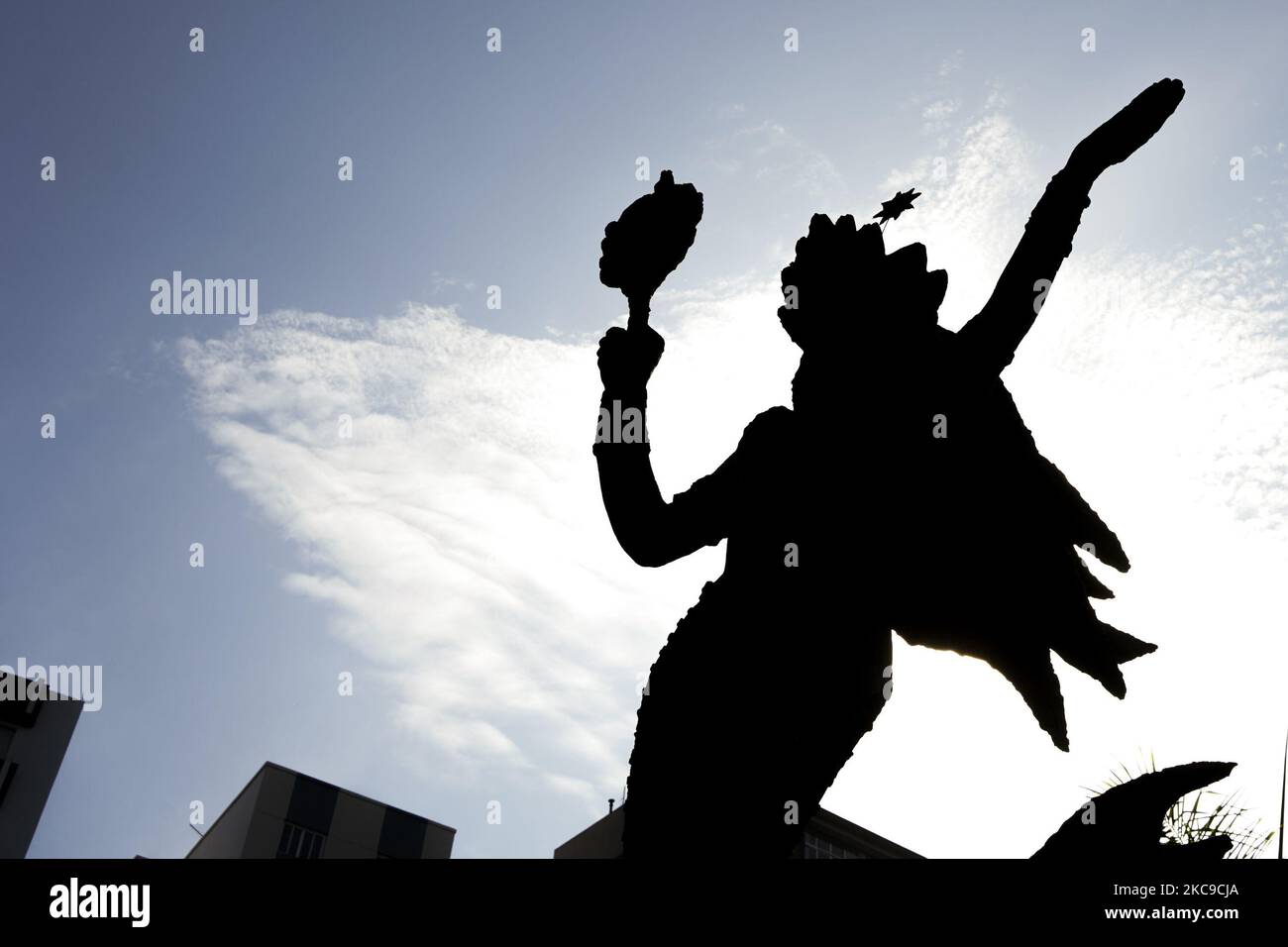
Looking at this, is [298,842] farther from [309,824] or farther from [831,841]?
[831,841]

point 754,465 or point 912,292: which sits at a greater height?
point 912,292

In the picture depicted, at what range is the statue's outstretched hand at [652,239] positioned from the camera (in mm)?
3018

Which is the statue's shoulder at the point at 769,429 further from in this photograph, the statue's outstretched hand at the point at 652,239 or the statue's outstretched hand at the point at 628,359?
the statue's outstretched hand at the point at 652,239

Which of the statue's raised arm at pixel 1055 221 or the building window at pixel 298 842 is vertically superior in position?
the statue's raised arm at pixel 1055 221

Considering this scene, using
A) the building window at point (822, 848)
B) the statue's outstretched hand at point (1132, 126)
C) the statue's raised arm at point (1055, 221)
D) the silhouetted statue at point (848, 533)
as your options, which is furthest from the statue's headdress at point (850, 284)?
the building window at point (822, 848)

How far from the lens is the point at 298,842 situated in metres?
22.7

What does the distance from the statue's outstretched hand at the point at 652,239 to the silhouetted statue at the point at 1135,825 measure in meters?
1.89

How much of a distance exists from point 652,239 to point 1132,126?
4.63 ft

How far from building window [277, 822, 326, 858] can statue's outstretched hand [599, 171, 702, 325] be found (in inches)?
899

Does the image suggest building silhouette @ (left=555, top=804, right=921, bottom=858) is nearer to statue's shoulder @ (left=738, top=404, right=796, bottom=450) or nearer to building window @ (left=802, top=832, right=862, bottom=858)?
building window @ (left=802, top=832, right=862, bottom=858)
